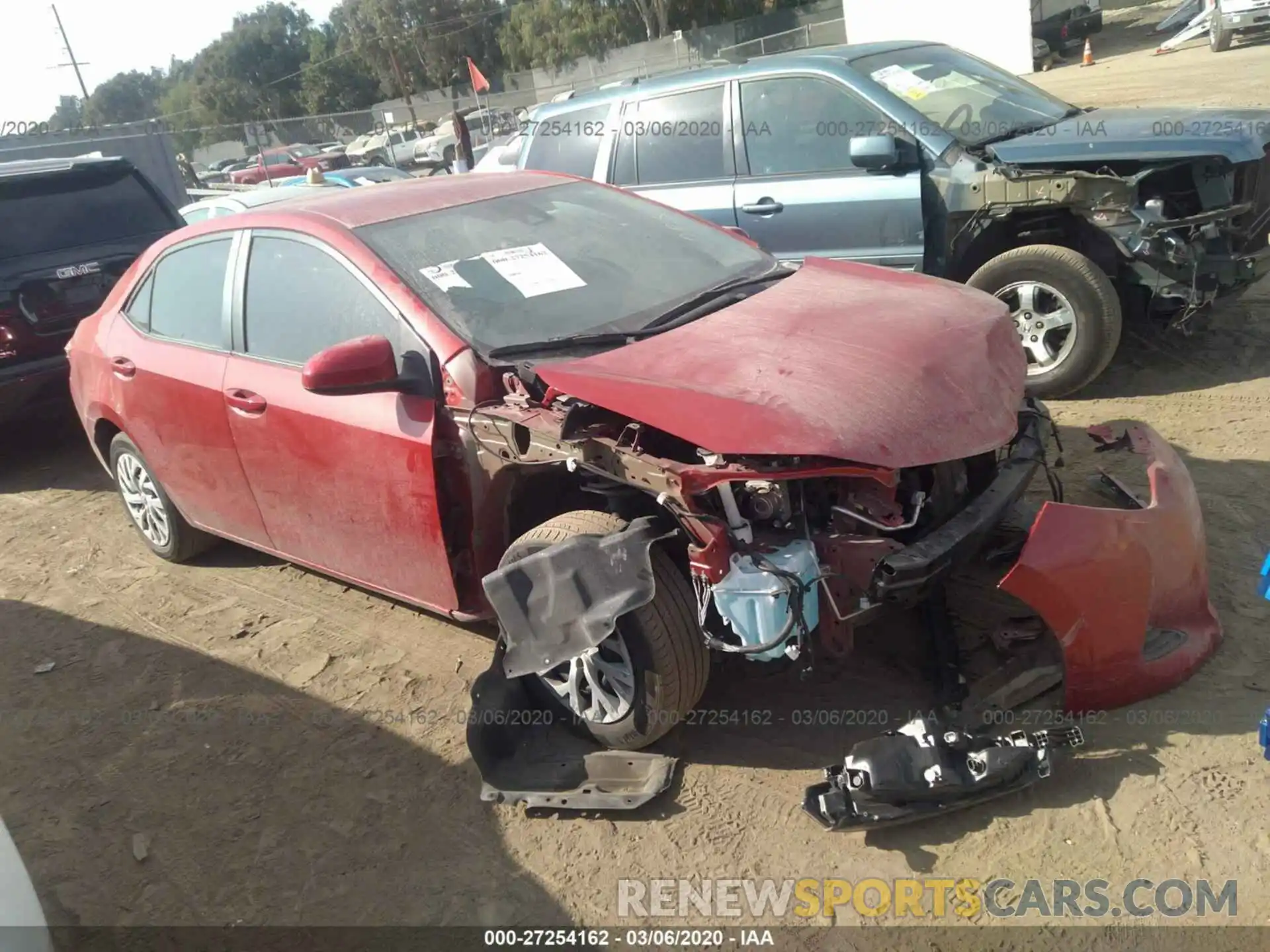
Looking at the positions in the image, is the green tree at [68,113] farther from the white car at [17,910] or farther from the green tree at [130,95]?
the white car at [17,910]

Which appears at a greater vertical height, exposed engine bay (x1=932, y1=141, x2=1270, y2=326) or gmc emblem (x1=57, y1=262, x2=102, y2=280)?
gmc emblem (x1=57, y1=262, x2=102, y2=280)

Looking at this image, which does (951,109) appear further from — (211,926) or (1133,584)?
(211,926)

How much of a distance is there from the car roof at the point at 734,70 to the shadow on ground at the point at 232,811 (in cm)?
441

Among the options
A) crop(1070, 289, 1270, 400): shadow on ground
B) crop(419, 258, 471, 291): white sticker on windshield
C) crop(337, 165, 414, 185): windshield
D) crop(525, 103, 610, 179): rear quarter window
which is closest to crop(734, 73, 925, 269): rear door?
crop(525, 103, 610, 179): rear quarter window

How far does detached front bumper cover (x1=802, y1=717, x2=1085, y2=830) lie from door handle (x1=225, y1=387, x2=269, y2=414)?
2.51 metres

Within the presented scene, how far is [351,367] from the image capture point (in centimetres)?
313

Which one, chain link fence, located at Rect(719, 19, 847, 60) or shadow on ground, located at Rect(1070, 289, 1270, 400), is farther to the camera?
chain link fence, located at Rect(719, 19, 847, 60)

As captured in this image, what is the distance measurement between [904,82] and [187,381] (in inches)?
169

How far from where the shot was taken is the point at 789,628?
2715 millimetres

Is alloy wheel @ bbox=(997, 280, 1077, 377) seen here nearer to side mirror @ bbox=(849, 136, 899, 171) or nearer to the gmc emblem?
side mirror @ bbox=(849, 136, 899, 171)

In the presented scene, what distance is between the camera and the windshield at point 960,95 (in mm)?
5672

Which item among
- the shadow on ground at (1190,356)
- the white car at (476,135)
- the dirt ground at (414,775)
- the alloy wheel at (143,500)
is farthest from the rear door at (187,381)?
the white car at (476,135)

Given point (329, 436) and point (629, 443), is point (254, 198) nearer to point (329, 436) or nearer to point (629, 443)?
point (329, 436)

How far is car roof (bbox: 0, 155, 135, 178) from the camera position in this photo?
270 inches
